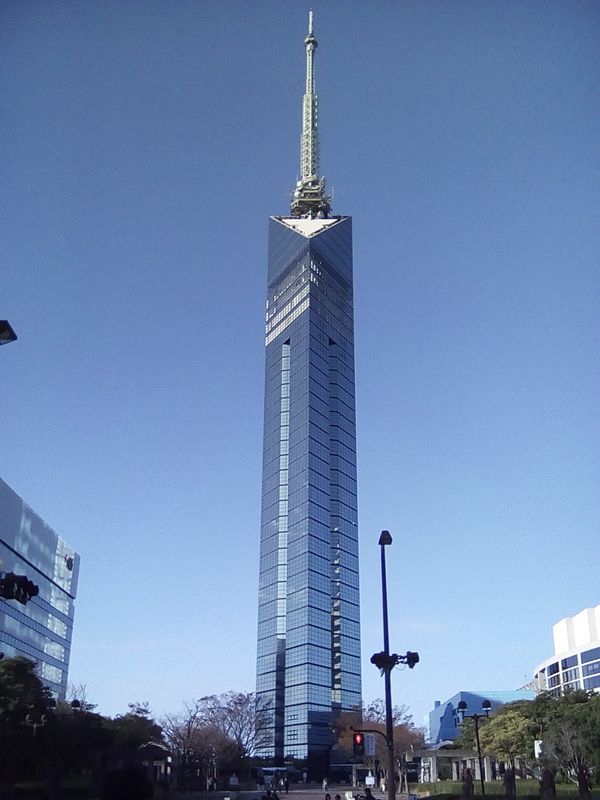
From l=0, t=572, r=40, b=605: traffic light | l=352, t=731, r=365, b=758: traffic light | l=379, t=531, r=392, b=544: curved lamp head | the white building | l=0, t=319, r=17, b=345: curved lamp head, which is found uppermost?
the white building

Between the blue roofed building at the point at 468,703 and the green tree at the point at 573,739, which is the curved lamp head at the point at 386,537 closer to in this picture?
the green tree at the point at 573,739

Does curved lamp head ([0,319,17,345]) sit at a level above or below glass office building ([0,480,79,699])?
below

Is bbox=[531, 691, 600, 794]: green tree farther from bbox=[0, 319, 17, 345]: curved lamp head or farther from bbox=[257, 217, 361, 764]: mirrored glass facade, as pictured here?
bbox=[257, 217, 361, 764]: mirrored glass facade

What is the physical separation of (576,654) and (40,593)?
3268 inches

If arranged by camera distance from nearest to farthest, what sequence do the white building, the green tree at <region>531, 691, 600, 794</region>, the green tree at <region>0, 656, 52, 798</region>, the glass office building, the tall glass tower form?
1. the green tree at <region>0, 656, 52, 798</region>
2. the green tree at <region>531, 691, 600, 794</region>
3. the glass office building
4. the white building
5. the tall glass tower

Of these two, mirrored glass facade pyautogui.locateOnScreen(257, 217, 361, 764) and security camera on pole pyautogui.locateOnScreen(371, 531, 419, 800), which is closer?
security camera on pole pyautogui.locateOnScreen(371, 531, 419, 800)

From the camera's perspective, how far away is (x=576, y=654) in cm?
12900

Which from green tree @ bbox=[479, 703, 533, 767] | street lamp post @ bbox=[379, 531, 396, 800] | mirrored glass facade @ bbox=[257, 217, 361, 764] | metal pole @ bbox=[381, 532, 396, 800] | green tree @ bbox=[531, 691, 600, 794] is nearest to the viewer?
metal pole @ bbox=[381, 532, 396, 800]

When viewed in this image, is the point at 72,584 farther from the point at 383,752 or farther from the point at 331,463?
the point at 331,463

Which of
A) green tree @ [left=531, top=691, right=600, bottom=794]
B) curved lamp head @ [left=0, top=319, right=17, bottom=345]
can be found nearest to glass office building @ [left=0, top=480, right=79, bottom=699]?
green tree @ [left=531, top=691, right=600, bottom=794]

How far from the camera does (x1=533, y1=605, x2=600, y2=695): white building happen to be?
404 feet

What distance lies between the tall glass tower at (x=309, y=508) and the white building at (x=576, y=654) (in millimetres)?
42204

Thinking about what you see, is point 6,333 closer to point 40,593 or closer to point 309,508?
point 40,593

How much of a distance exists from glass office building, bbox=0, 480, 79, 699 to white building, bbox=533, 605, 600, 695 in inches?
2842
